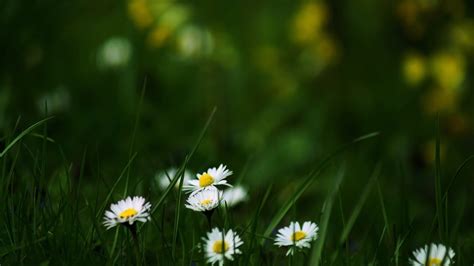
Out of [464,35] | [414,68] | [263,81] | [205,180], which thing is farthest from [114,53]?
[205,180]

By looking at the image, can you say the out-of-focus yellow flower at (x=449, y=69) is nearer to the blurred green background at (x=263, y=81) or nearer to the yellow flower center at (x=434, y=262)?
the blurred green background at (x=263, y=81)

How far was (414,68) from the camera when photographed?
4223 millimetres

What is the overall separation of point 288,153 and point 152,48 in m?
1.04

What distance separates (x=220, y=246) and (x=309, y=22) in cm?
351

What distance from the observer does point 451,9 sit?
4.19 meters

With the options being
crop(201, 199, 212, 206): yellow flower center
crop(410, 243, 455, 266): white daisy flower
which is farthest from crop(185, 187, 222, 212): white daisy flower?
crop(410, 243, 455, 266): white daisy flower

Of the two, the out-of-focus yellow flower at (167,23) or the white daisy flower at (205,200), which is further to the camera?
the out-of-focus yellow flower at (167,23)

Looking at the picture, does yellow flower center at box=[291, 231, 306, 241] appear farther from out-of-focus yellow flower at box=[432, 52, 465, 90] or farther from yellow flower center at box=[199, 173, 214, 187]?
out-of-focus yellow flower at box=[432, 52, 465, 90]

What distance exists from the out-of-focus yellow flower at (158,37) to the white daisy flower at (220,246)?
3.14 metres

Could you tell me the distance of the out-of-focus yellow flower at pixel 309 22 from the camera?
453 centimetres

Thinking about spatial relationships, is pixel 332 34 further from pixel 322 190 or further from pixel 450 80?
pixel 322 190

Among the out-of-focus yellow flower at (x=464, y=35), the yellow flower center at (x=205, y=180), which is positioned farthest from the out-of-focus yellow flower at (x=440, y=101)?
the yellow flower center at (x=205, y=180)

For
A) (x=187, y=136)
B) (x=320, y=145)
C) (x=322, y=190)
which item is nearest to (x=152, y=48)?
(x=187, y=136)

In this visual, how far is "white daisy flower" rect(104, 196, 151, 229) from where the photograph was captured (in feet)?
4.03
